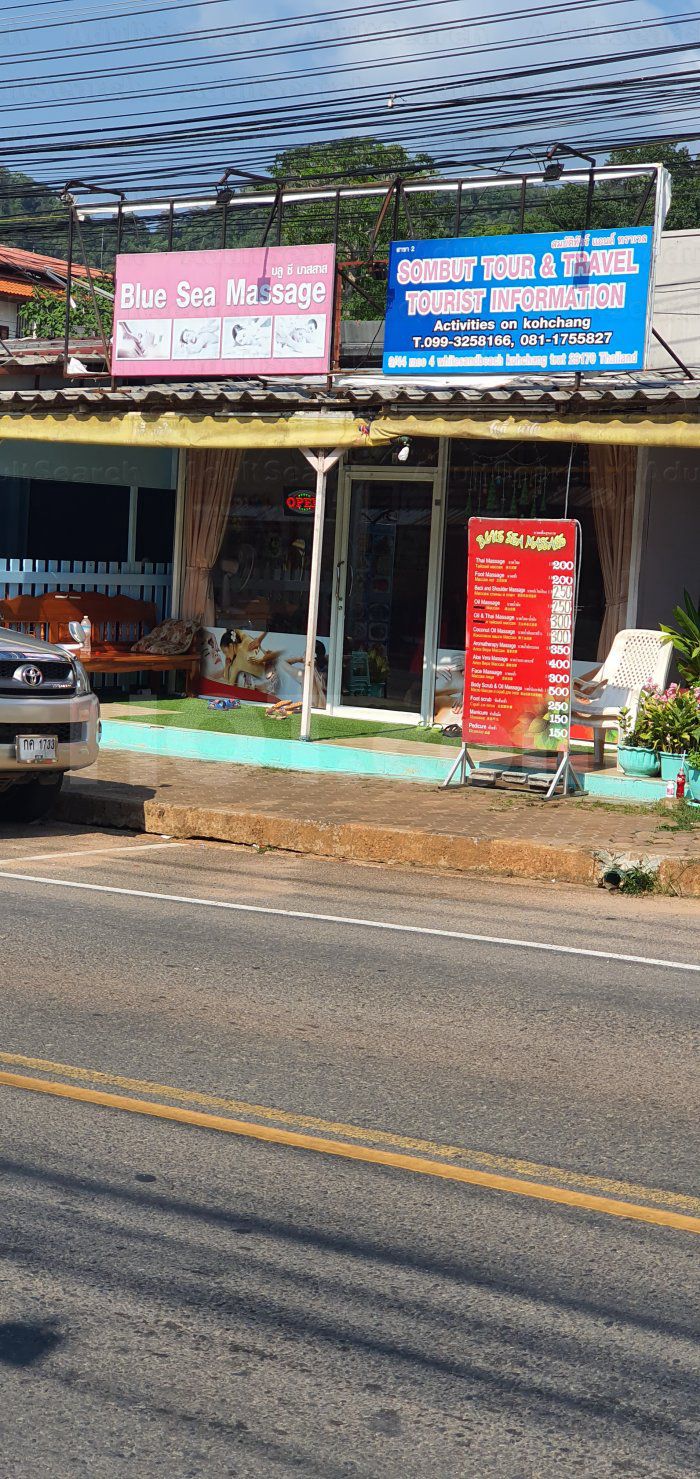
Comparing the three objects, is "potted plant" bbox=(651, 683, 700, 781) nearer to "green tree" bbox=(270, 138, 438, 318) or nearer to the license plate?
the license plate

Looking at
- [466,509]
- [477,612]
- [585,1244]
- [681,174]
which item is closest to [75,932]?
[585,1244]

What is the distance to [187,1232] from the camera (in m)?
4.41

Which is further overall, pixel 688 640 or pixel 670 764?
pixel 688 640

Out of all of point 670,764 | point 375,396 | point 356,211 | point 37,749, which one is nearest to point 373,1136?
point 37,749

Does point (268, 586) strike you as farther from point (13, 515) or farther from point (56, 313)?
point (56, 313)

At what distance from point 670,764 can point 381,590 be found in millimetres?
4810

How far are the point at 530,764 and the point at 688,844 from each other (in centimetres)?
302

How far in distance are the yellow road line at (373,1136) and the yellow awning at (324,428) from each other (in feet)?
27.3

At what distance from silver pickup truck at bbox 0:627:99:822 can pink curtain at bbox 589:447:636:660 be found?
5.58 metres

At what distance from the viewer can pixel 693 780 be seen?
12273mm

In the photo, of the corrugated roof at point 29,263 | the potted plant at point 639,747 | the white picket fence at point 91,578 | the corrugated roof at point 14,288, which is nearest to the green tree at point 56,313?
the corrugated roof at point 14,288

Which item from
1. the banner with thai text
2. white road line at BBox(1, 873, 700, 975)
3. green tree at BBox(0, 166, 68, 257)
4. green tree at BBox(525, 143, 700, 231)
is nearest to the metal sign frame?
the banner with thai text

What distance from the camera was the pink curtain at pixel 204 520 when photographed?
1778cm

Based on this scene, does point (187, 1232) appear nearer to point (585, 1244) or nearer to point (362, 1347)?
point (362, 1347)
